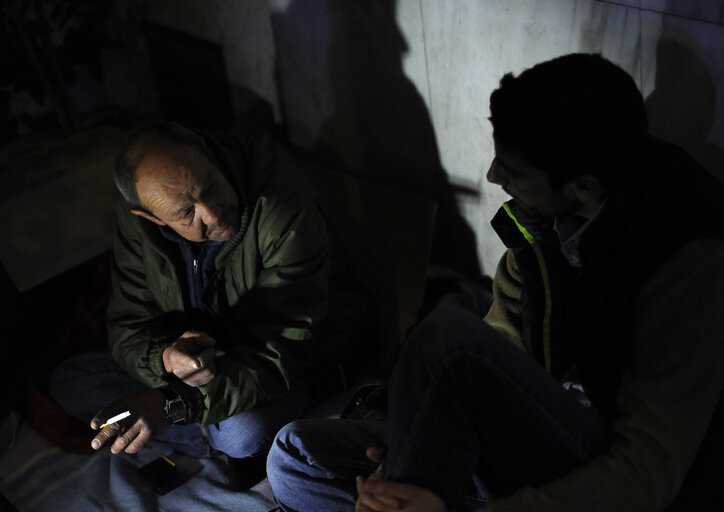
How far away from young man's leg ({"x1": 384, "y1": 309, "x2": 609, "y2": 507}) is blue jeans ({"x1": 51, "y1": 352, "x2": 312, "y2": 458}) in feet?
2.31

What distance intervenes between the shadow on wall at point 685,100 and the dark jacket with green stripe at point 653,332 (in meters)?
0.38

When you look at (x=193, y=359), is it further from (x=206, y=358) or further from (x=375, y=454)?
(x=375, y=454)

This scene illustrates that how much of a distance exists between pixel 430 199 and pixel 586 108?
1235 millimetres

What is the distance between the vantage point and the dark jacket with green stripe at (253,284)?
68.4 inches

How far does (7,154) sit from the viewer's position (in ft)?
10.9

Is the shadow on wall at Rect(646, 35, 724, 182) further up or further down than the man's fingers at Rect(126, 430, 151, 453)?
further up

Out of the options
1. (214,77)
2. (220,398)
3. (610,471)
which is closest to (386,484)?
(610,471)

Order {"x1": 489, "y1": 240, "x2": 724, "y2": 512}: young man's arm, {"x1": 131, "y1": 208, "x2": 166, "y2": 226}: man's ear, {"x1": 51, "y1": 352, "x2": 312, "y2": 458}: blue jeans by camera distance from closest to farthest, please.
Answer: {"x1": 489, "y1": 240, "x2": 724, "y2": 512}: young man's arm
{"x1": 131, "y1": 208, "x2": 166, "y2": 226}: man's ear
{"x1": 51, "y1": 352, "x2": 312, "y2": 458}: blue jeans

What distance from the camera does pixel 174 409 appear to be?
1738 mm

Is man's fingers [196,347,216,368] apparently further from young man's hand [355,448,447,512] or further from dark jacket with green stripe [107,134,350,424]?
young man's hand [355,448,447,512]

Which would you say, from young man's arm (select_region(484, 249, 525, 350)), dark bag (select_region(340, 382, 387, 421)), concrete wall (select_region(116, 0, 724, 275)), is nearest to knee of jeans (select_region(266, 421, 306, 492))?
dark bag (select_region(340, 382, 387, 421))

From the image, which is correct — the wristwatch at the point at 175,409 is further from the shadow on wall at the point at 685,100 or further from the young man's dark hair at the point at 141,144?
the shadow on wall at the point at 685,100

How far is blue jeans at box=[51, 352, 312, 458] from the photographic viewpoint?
1854 mm

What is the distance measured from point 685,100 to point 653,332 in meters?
0.67
